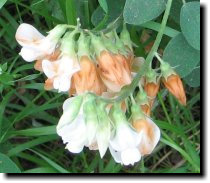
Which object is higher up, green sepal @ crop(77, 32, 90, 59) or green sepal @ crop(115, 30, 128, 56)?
green sepal @ crop(77, 32, 90, 59)

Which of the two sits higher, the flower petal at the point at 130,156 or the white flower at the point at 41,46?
the white flower at the point at 41,46

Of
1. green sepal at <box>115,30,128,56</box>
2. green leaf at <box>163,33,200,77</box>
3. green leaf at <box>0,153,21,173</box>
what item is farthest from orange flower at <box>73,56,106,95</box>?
green leaf at <box>0,153,21,173</box>

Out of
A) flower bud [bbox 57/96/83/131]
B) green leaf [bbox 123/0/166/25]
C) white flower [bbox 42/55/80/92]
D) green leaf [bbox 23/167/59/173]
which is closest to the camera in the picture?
flower bud [bbox 57/96/83/131]

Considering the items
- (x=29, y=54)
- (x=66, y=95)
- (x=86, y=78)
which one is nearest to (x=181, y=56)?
(x=86, y=78)

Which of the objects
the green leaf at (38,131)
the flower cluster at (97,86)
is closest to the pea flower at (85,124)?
the flower cluster at (97,86)

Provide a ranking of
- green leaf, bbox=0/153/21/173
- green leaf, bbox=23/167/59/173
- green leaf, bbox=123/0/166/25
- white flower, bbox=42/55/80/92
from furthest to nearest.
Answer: green leaf, bbox=23/167/59/173, green leaf, bbox=0/153/21/173, green leaf, bbox=123/0/166/25, white flower, bbox=42/55/80/92

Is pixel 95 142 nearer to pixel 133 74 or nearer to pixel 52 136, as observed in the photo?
pixel 133 74

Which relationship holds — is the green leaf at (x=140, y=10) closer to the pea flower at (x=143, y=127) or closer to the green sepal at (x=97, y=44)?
the green sepal at (x=97, y=44)

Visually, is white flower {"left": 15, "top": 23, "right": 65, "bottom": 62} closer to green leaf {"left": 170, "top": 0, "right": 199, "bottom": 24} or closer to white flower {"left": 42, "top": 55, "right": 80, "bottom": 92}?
white flower {"left": 42, "top": 55, "right": 80, "bottom": 92}

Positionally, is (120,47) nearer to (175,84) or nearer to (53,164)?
(175,84)
